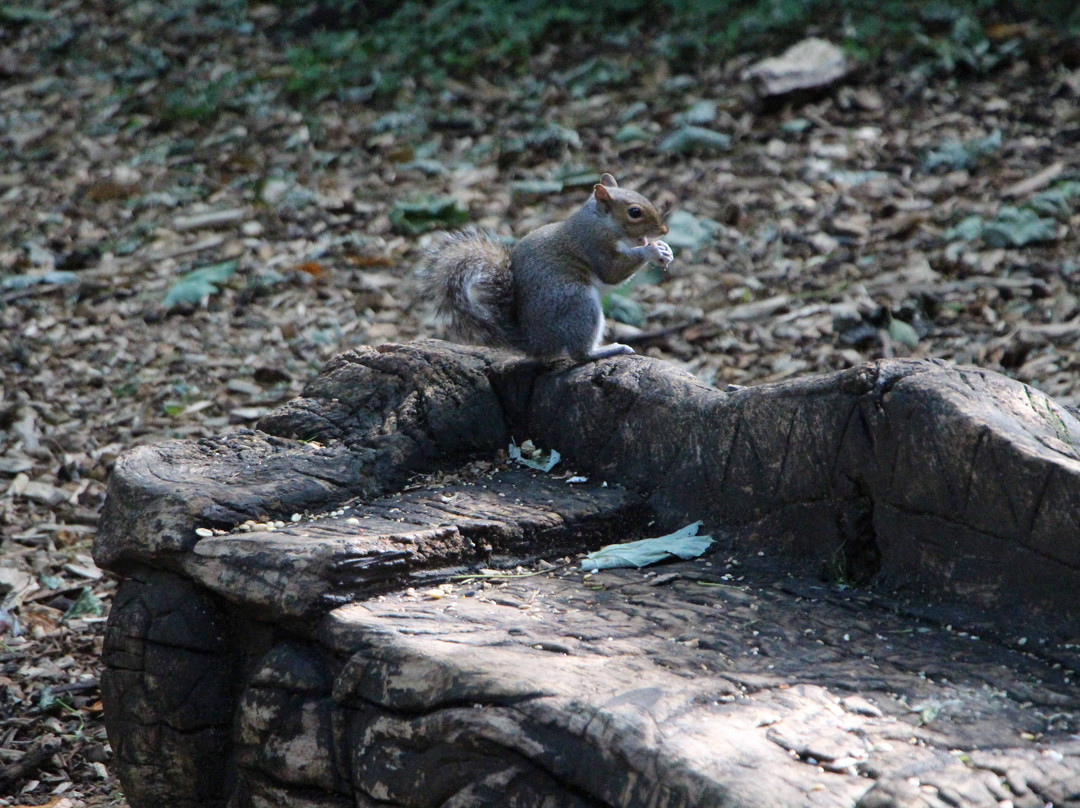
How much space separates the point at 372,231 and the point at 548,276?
3022mm

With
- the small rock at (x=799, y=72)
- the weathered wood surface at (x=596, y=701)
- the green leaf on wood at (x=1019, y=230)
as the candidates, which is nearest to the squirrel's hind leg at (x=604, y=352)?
the weathered wood surface at (x=596, y=701)

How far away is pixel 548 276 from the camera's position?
376 centimetres

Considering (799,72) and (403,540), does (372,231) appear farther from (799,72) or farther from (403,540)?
(403,540)

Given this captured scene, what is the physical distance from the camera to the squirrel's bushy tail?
360 centimetres

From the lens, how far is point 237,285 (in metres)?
6.16

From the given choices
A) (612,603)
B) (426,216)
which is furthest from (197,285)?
(612,603)

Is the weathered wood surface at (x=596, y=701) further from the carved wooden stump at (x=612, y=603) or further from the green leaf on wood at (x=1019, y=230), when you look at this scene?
the green leaf on wood at (x=1019, y=230)

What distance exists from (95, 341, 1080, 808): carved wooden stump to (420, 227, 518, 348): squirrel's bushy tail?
325mm

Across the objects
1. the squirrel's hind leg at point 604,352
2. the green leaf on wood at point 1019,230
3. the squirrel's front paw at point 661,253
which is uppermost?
the squirrel's front paw at point 661,253

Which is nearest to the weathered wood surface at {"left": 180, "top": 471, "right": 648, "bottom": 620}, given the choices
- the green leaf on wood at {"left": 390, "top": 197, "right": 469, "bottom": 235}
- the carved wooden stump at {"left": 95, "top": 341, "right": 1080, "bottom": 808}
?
the carved wooden stump at {"left": 95, "top": 341, "right": 1080, "bottom": 808}

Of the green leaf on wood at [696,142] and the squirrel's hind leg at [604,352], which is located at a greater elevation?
the green leaf on wood at [696,142]

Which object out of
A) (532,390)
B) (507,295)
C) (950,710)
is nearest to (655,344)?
(507,295)

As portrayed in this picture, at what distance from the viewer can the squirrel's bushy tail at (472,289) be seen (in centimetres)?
360

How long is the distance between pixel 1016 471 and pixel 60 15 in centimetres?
857
